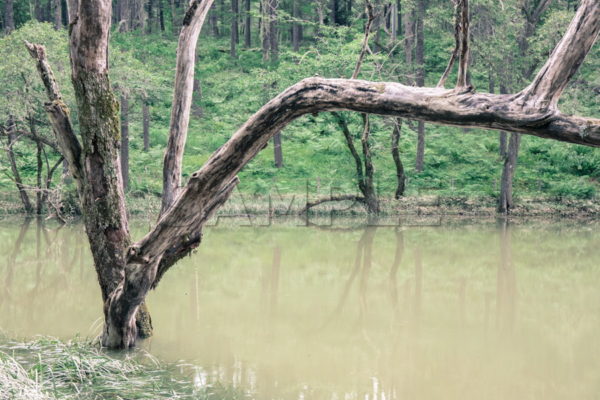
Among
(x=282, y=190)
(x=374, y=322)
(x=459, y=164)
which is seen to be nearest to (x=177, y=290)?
(x=374, y=322)

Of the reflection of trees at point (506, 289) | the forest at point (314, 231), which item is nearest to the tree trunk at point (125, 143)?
the forest at point (314, 231)

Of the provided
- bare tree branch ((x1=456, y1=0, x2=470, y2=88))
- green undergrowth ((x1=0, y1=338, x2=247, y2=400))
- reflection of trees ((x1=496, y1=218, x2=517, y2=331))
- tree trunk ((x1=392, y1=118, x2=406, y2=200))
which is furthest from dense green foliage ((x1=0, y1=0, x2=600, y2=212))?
bare tree branch ((x1=456, y1=0, x2=470, y2=88))

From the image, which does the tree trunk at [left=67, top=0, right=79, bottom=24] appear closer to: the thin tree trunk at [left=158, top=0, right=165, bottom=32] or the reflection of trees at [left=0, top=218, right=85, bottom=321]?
the reflection of trees at [left=0, top=218, right=85, bottom=321]

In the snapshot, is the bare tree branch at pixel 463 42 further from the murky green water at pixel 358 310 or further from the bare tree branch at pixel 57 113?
the bare tree branch at pixel 57 113

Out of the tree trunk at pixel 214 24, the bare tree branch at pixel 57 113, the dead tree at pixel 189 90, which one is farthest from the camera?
the tree trunk at pixel 214 24

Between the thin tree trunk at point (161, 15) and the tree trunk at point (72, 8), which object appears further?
the thin tree trunk at point (161, 15)

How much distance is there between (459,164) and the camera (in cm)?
2286

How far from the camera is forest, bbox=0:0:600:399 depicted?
527 centimetres

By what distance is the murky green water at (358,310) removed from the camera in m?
6.53

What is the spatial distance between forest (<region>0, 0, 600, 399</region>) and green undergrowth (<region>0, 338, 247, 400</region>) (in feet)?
0.09

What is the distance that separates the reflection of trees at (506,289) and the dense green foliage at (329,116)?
4.85 metres

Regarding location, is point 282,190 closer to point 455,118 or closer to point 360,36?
point 360,36

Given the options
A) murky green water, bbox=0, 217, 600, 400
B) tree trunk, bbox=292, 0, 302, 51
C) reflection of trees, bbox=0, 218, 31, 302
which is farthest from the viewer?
tree trunk, bbox=292, 0, 302, 51

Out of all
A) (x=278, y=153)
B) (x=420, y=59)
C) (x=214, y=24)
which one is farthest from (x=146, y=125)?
(x=214, y=24)
